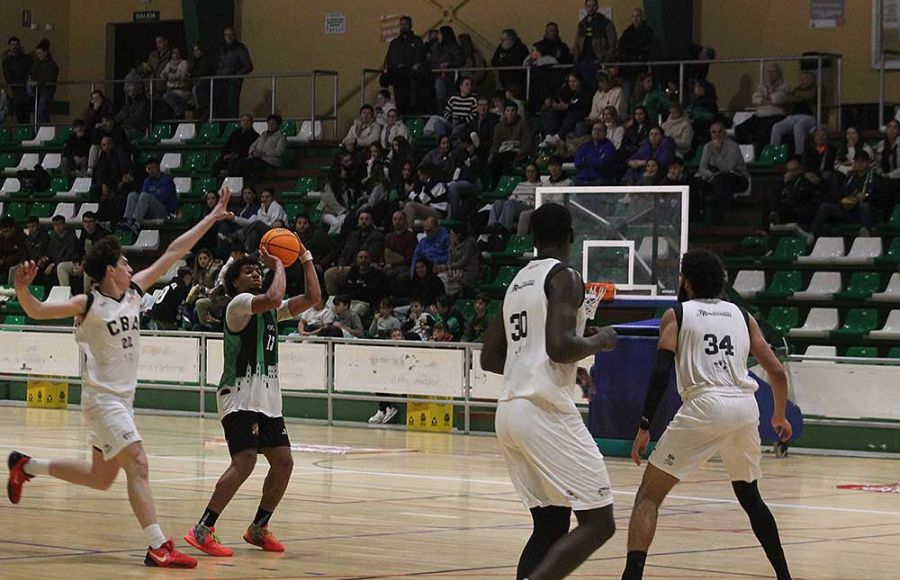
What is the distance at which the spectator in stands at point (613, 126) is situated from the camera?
23.2 metres

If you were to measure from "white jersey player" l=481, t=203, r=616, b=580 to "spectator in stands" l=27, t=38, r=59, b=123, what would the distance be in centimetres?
2561

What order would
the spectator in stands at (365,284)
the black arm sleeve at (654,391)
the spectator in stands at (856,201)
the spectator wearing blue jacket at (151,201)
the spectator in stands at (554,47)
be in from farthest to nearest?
the spectator wearing blue jacket at (151,201)
the spectator in stands at (554,47)
the spectator in stands at (365,284)
the spectator in stands at (856,201)
the black arm sleeve at (654,391)

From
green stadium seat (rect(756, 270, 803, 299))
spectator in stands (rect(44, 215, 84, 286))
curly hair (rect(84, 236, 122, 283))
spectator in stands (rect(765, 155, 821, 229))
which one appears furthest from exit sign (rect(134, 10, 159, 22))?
curly hair (rect(84, 236, 122, 283))

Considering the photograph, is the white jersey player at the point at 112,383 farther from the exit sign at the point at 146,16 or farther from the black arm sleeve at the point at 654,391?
the exit sign at the point at 146,16

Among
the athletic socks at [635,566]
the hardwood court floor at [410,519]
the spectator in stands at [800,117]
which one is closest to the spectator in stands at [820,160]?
the spectator in stands at [800,117]

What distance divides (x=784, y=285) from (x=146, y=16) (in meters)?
16.2

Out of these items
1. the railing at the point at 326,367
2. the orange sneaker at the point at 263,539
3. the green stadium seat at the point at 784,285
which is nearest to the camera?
the orange sneaker at the point at 263,539

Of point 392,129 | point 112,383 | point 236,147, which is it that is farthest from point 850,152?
point 112,383

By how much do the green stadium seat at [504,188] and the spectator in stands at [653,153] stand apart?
2341 mm

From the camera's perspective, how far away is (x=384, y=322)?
2114 cm

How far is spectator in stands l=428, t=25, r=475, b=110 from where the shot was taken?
86.5ft

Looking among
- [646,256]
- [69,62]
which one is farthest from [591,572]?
[69,62]

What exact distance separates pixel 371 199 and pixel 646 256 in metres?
6.96

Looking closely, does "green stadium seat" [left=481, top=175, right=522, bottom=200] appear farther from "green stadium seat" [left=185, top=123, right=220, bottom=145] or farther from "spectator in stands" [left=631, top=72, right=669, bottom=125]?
"green stadium seat" [left=185, top=123, right=220, bottom=145]
